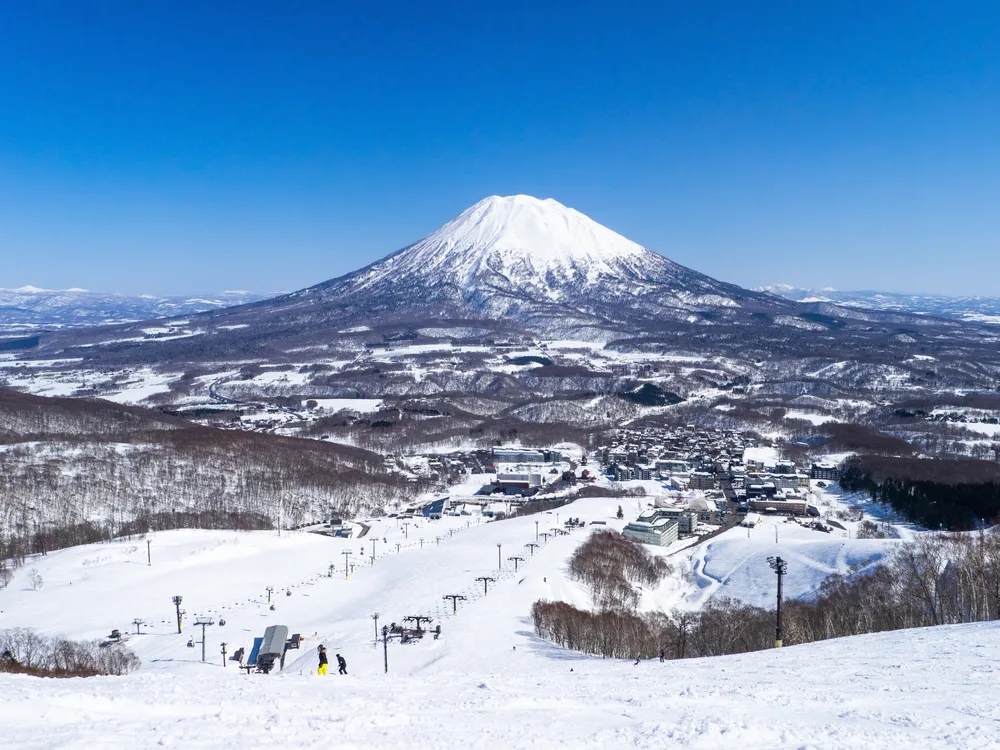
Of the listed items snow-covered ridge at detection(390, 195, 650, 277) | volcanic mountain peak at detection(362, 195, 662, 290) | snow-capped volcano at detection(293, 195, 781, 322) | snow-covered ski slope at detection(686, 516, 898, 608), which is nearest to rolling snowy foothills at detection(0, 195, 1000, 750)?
snow-covered ski slope at detection(686, 516, 898, 608)

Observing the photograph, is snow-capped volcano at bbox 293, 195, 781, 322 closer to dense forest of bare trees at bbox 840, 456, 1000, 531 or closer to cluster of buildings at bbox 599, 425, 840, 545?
cluster of buildings at bbox 599, 425, 840, 545

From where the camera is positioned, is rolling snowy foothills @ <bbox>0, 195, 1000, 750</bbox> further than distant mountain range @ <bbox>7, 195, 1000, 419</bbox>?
No

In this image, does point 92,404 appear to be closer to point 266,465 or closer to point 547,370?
point 266,465

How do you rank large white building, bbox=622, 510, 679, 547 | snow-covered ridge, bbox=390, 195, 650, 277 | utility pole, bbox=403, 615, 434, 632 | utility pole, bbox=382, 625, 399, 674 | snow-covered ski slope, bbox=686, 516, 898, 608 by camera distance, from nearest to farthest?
utility pole, bbox=382, 625, 399, 674, utility pole, bbox=403, 615, 434, 632, snow-covered ski slope, bbox=686, 516, 898, 608, large white building, bbox=622, 510, 679, 547, snow-covered ridge, bbox=390, 195, 650, 277

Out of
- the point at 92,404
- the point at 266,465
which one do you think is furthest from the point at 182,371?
the point at 266,465

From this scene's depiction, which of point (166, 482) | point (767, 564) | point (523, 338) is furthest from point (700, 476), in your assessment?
point (523, 338)
